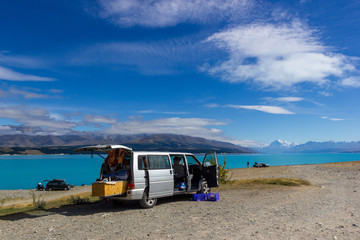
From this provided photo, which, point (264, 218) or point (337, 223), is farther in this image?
point (264, 218)

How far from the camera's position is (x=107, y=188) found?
10523 mm

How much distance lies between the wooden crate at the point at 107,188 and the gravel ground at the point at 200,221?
74cm

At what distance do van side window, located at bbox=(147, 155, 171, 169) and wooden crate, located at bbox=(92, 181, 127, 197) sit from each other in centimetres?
147

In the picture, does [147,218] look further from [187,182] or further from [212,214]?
[187,182]

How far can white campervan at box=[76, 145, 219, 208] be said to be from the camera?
1091cm

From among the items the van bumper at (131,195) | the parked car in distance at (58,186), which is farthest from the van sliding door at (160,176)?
the parked car in distance at (58,186)

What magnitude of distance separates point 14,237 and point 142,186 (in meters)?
4.50

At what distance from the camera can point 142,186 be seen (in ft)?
36.9

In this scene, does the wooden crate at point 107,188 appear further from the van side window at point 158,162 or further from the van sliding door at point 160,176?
the van side window at point 158,162

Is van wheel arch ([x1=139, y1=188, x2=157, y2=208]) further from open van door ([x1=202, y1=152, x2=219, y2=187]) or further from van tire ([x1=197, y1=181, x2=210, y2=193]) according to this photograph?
open van door ([x1=202, y1=152, x2=219, y2=187])

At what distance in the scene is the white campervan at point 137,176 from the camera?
1091cm

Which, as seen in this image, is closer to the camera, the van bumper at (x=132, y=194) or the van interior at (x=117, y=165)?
the van bumper at (x=132, y=194)

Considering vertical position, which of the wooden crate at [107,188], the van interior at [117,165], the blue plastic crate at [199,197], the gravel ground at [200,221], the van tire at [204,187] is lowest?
the gravel ground at [200,221]

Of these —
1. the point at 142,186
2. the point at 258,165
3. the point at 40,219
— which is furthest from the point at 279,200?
the point at 258,165
